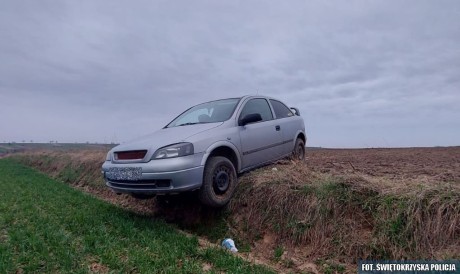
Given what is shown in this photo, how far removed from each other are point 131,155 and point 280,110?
3425mm

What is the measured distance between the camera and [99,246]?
3.78 meters

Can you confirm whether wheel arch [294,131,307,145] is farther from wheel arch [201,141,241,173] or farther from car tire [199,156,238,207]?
car tire [199,156,238,207]

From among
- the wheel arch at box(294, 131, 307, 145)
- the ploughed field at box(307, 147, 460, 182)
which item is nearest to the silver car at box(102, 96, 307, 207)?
the wheel arch at box(294, 131, 307, 145)

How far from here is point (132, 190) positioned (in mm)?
4473

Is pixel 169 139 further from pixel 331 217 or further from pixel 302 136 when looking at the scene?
pixel 302 136

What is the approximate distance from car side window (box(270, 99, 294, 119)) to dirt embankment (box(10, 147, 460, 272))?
115 cm

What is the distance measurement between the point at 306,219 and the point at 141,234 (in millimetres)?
2399

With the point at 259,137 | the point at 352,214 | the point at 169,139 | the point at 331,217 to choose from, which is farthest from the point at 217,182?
the point at 352,214

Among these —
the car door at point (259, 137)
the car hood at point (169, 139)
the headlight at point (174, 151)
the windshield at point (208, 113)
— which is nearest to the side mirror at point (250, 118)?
the car door at point (259, 137)

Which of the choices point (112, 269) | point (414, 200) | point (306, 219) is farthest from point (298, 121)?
point (112, 269)

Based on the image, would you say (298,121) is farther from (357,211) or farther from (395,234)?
(395,234)

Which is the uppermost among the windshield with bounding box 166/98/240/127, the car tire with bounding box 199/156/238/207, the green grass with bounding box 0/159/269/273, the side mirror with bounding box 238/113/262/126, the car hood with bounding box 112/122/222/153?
the windshield with bounding box 166/98/240/127

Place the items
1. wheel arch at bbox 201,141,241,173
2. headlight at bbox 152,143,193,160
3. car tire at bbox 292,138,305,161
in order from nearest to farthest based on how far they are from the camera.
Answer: headlight at bbox 152,143,193,160, wheel arch at bbox 201,141,241,173, car tire at bbox 292,138,305,161

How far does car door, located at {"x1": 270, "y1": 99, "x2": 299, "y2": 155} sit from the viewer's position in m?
6.30
